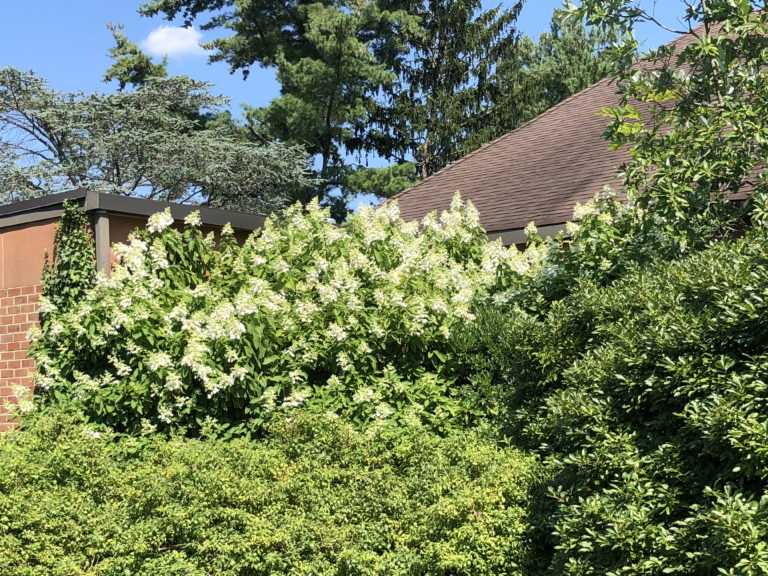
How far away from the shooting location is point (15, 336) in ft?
25.6

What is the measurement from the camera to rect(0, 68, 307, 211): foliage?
2272cm

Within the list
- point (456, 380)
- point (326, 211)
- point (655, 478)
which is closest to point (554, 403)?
point (655, 478)

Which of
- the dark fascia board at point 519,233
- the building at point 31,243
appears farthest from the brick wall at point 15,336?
the dark fascia board at point 519,233

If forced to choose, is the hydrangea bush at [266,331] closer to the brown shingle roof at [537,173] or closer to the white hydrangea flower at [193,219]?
the white hydrangea flower at [193,219]

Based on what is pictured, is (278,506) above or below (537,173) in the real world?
below

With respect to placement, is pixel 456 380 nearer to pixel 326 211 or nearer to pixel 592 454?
pixel 326 211

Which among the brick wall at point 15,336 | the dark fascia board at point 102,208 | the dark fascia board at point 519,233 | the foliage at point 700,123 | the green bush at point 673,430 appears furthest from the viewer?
the dark fascia board at point 519,233

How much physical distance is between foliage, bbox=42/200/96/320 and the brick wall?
22.0 inches

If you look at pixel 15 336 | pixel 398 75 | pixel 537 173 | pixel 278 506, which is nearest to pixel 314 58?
pixel 398 75

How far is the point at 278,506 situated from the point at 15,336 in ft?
14.1

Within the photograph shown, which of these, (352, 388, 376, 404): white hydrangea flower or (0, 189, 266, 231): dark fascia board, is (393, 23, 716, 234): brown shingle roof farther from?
(352, 388, 376, 404): white hydrangea flower

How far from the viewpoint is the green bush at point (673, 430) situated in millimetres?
3184

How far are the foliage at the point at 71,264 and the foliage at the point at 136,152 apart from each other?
618 inches

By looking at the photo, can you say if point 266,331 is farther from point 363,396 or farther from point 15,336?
point 15,336
